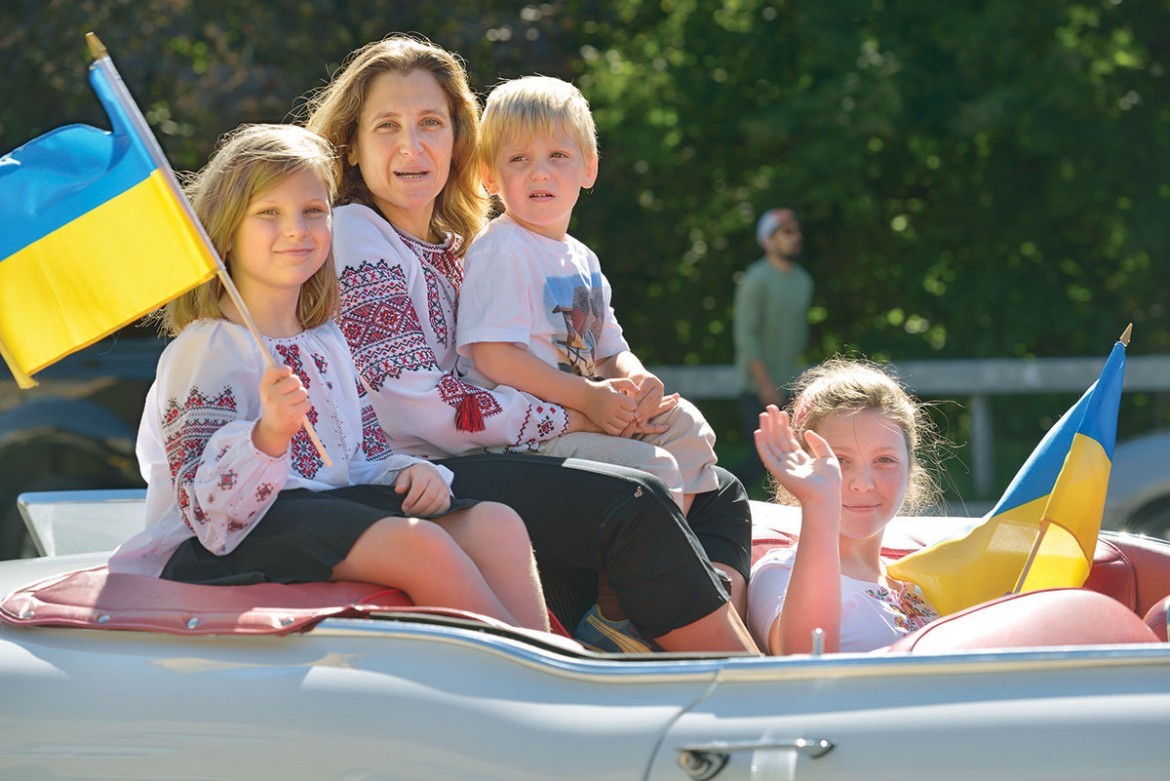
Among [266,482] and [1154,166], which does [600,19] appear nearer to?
[1154,166]

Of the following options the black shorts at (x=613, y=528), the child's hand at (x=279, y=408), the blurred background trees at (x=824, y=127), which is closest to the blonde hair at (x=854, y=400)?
the black shorts at (x=613, y=528)

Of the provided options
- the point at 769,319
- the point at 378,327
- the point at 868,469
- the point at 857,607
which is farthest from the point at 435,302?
the point at 769,319

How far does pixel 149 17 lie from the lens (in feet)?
32.6

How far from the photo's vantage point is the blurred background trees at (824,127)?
33.2 ft

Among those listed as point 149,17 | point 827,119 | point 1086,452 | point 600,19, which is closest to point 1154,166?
point 827,119

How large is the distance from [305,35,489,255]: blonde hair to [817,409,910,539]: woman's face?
94 cm

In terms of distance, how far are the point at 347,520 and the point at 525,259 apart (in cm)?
84

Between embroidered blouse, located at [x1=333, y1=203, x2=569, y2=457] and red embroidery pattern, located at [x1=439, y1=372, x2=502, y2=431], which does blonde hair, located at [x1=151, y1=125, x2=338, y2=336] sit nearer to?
embroidered blouse, located at [x1=333, y1=203, x2=569, y2=457]

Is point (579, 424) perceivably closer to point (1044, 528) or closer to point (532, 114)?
point (532, 114)

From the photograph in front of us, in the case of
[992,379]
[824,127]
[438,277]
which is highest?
[824,127]

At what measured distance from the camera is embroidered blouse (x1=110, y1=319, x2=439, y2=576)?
2.62m

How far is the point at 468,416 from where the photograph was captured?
10.1ft

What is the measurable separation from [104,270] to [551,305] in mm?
973

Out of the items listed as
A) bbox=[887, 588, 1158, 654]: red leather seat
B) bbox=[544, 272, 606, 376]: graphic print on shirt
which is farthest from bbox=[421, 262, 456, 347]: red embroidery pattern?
bbox=[887, 588, 1158, 654]: red leather seat
